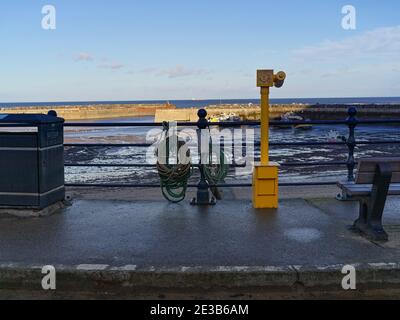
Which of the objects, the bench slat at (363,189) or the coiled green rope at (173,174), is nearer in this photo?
the bench slat at (363,189)

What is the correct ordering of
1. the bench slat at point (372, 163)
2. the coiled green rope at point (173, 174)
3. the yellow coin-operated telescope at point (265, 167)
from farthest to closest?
the coiled green rope at point (173, 174)
the yellow coin-operated telescope at point (265, 167)
the bench slat at point (372, 163)

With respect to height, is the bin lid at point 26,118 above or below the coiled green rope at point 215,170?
above

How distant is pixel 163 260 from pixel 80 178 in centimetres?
1322

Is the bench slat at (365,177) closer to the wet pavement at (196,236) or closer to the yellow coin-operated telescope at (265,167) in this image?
the wet pavement at (196,236)

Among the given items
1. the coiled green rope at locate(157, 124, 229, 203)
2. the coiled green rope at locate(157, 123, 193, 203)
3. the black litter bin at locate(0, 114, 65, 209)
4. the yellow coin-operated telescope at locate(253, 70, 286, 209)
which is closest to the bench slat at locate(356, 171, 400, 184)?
the yellow coin-operated telescope at locate(253, 70, 286, 209)

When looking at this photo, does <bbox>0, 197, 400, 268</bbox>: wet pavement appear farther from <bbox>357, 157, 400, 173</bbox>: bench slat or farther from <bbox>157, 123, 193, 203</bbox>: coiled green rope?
<bbox>357, 157, 400, 173</bbox>: bench slat

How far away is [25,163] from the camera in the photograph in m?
6.58

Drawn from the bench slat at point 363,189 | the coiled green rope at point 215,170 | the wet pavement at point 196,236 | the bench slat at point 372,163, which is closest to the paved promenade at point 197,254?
the wet pavement at point 196,236

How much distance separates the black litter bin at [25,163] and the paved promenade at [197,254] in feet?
1.24

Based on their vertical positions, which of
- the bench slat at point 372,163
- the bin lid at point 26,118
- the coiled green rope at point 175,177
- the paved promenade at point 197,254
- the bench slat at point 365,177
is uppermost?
the bin lid at point 26,118

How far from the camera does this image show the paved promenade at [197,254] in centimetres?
452

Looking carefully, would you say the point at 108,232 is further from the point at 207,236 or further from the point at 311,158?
the point at 311,158

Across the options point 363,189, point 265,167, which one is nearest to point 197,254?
point 363,189

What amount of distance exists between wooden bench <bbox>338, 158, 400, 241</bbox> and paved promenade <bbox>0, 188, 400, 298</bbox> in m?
0.18
